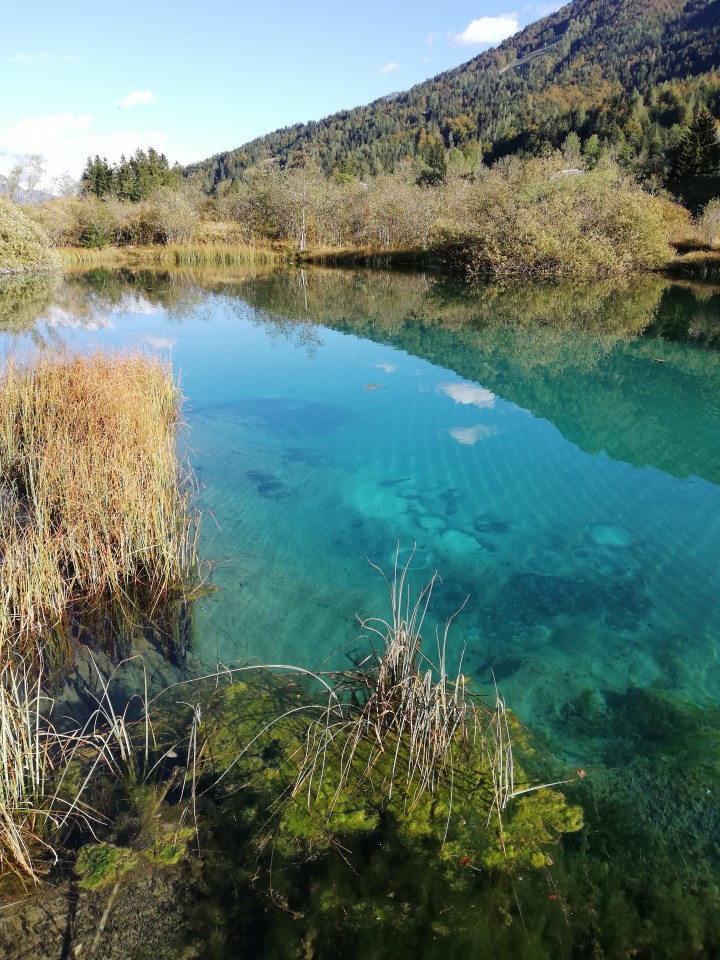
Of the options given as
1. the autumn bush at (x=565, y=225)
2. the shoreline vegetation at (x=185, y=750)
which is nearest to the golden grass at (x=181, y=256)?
the autumn bush at (x=565, y=225)

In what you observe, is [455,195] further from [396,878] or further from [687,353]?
[396,878]

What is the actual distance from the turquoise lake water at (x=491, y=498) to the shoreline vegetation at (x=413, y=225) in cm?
837

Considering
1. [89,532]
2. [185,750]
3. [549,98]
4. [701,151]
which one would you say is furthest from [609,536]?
[549,98]

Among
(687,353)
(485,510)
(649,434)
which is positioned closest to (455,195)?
(687,353)

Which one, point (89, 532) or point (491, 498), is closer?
point (89, 532)

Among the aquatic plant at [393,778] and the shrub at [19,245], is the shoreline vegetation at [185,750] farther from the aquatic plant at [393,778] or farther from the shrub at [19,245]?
the shrub at [19,245]

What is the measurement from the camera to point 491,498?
632cm

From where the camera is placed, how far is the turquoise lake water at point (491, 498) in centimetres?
385

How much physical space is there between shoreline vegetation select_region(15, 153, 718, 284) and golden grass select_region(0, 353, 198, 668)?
20.0 metres

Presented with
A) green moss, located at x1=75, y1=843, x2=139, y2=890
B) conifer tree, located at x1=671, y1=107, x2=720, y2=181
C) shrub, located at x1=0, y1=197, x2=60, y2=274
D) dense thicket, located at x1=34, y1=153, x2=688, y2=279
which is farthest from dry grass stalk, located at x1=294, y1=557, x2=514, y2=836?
conifer tree, located at x1=671, y1=107, x2=720, y2=181

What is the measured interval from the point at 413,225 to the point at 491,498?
28099 mm

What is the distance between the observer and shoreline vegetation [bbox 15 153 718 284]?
2119 cm

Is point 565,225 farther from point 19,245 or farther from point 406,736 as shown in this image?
point 19,245

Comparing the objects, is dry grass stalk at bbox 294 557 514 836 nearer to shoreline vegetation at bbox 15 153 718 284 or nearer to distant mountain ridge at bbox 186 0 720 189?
shoreline vegetation at bbox 15 153 718 284
